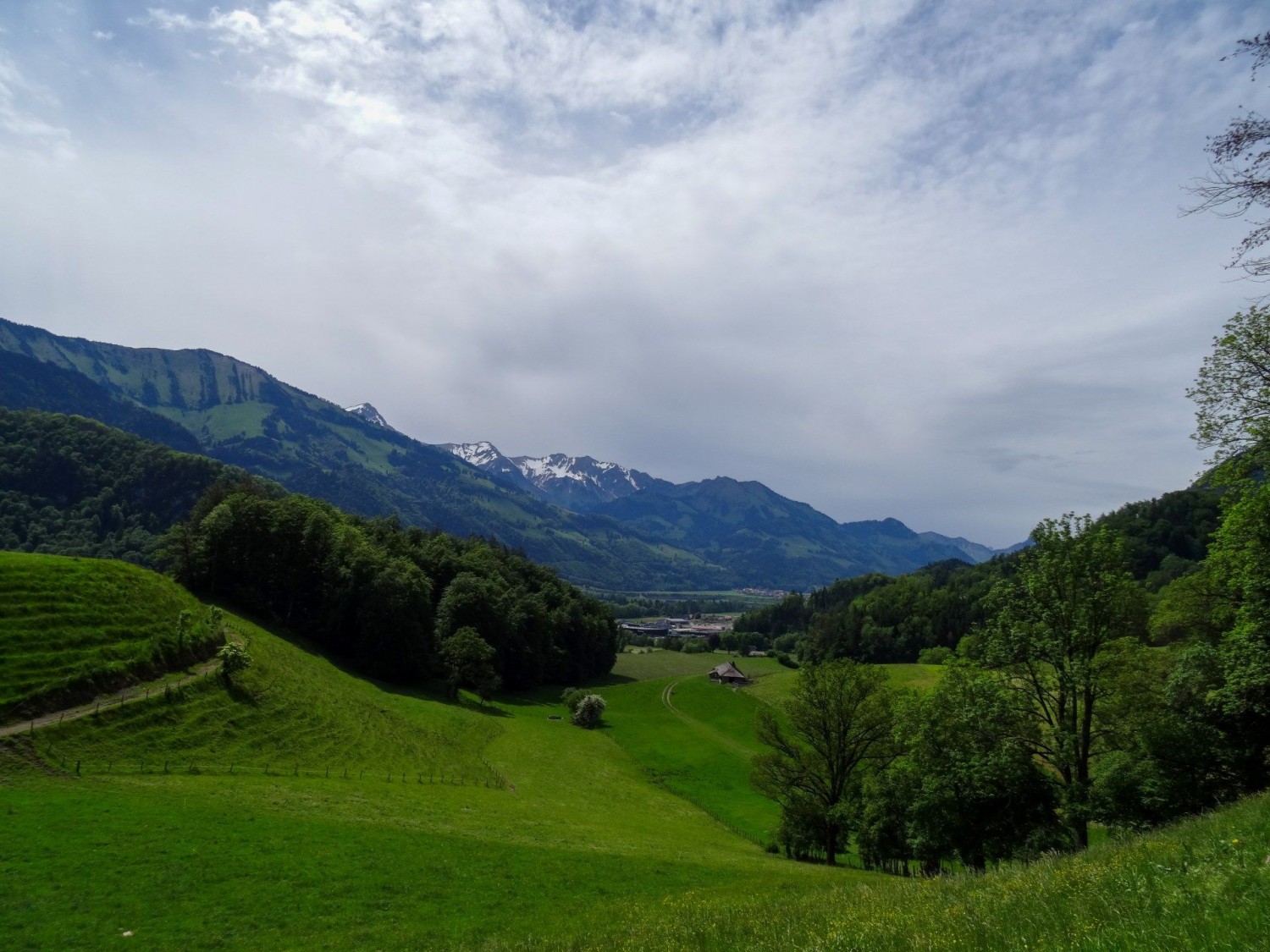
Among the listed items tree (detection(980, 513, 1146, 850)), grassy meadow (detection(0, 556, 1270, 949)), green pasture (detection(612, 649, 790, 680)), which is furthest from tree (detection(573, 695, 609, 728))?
tree (detection(980, 513, 1146, 850))

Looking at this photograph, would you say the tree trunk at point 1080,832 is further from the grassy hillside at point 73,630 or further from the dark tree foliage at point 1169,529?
the dark tree foliage at point 1169,529

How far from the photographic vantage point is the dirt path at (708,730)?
8550 cm

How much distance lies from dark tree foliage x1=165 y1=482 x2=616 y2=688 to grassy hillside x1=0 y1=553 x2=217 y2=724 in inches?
1165

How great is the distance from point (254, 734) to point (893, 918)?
47.0 metres

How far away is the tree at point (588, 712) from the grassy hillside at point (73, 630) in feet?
184

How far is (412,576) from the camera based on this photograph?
90.6 meters

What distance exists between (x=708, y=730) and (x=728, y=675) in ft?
141

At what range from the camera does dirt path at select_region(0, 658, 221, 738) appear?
112 feet

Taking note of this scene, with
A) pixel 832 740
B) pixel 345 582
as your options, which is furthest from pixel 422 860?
pixel 345 582

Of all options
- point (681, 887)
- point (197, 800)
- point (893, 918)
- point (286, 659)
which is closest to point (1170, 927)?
point (893, 918)

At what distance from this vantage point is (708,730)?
96.6 meters

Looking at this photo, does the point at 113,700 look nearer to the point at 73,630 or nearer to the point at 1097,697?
the point at 73,630

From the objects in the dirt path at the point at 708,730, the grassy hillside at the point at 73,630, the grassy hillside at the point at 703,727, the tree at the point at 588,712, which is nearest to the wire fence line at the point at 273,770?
the grassy hillside at the point at 73,630

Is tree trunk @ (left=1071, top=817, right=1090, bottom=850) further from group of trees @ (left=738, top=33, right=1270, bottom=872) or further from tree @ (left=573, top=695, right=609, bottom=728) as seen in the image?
tree @ (left=573, top=695, right=609, bottom=728)
